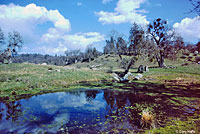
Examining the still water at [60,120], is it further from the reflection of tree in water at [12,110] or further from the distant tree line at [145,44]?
the distant tree line at [145,44]

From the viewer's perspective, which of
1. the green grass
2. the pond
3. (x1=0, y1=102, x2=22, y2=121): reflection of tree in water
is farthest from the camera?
the green grass

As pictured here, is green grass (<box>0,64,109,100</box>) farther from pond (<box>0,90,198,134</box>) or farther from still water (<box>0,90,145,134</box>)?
still water (<box>0,90,145,134</box>)

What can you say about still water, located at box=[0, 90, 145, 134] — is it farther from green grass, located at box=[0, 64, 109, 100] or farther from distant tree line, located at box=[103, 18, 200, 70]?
distant tree line, located at box=[103, 18, 200, 70]

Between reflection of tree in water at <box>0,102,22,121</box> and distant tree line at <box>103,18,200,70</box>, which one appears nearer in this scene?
reflection of tree in water at <box>0,102,22,121</box>

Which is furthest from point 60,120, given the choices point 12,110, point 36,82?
point 36,82

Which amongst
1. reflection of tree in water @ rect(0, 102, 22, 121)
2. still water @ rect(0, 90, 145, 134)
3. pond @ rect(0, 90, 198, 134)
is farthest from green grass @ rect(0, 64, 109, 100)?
still water @ rect(0, 90, 145, 134)

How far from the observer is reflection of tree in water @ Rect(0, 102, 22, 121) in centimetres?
864

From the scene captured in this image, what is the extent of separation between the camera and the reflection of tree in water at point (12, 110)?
8.64m

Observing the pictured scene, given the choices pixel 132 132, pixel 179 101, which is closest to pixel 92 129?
pixel 132 132

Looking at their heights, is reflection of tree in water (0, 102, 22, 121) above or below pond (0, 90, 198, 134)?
above

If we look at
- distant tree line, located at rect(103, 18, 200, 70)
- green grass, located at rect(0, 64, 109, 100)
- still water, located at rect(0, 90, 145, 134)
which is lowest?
still water, located at rect(0, 90, 145, 134)

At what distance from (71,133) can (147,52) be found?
26.9 metres

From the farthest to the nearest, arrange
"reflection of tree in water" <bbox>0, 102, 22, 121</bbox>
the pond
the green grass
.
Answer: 1. the green grass
2. "reflection of tree in water" <bbox>0, 102, 22, 121</bbox>
3. the pond

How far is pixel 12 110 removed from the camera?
979 cm
